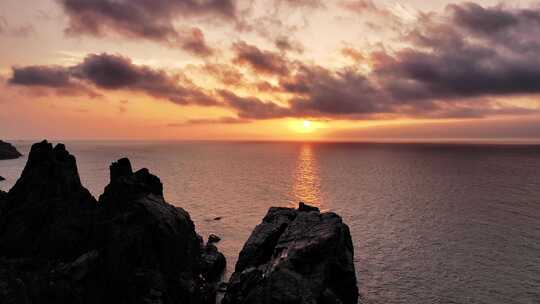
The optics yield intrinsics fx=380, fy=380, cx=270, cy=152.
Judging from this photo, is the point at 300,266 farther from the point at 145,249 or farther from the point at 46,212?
the point at 46,212

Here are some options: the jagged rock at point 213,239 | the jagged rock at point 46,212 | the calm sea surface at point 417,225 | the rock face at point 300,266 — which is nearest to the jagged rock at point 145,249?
the jagged rock at point 46,212

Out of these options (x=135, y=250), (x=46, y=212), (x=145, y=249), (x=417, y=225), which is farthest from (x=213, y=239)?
(x=417, y=225)

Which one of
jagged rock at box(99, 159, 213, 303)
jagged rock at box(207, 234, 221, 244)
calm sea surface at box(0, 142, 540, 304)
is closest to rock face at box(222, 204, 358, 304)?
jagged rock at box(99, 159, 213, 303)

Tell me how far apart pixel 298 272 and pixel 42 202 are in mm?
31457

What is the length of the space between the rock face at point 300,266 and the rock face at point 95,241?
6205mm

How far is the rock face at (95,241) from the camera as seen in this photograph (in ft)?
114

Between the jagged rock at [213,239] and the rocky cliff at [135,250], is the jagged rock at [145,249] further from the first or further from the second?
the jagged rock at [213,239]

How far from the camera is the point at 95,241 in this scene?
4059 cm

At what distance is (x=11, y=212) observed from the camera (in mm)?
44312

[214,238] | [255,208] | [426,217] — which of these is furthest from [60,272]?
[426,217]

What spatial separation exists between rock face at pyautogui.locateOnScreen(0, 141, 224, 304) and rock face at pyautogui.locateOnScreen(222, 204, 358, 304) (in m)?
6.21

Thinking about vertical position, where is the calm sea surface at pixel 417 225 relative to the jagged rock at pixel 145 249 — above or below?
below

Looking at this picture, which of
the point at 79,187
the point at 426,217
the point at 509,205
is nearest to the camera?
the point at 79,187

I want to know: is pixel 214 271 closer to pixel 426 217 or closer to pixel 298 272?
pixel 298 272
